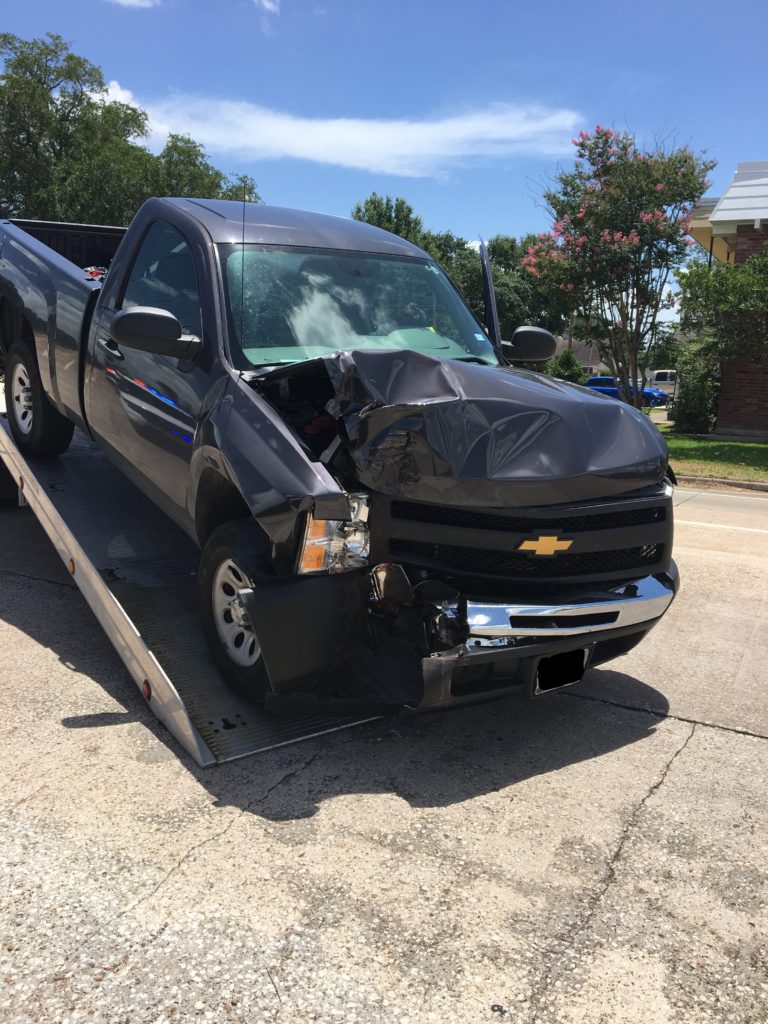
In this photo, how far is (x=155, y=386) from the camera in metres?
4.28

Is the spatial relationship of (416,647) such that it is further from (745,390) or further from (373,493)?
(745,390)

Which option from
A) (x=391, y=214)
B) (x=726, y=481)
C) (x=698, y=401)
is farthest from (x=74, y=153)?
(x=726, y=481)

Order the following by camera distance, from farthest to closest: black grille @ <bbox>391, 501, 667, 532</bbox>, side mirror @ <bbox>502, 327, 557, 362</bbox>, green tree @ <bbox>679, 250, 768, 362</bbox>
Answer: green tree @ <bbox>679, 250, 768, 362</bbox>
side mirror @ <bbox>502, 327, 557, 362</bbox>
black grille @ <bbox>391, 501, 667, 532</bbox>

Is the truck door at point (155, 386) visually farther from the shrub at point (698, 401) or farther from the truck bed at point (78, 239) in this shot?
the shrub at point (698, 401)

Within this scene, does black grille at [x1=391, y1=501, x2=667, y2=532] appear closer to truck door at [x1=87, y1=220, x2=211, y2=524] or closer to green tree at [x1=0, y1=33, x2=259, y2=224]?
truck door at [x1=87, y1=220, x2=211, y2=524]

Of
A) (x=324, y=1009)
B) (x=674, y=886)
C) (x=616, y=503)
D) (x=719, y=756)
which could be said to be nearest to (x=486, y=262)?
(x=616, y=503)

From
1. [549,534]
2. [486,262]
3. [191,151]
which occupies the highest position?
[191,151]

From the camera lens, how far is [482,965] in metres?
2.39

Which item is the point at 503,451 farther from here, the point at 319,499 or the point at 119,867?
the point at 119,867

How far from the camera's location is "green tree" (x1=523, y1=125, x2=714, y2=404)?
16875 mm

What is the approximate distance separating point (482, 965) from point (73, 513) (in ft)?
11.5

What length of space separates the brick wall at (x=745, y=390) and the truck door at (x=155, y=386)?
18.2 m

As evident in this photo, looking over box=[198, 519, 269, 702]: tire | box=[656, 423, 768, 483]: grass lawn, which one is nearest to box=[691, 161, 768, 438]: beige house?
box=[656, 423, 768, 483]: grass lawn

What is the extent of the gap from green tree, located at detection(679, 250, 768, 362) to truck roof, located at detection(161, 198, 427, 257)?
41.9 ft
